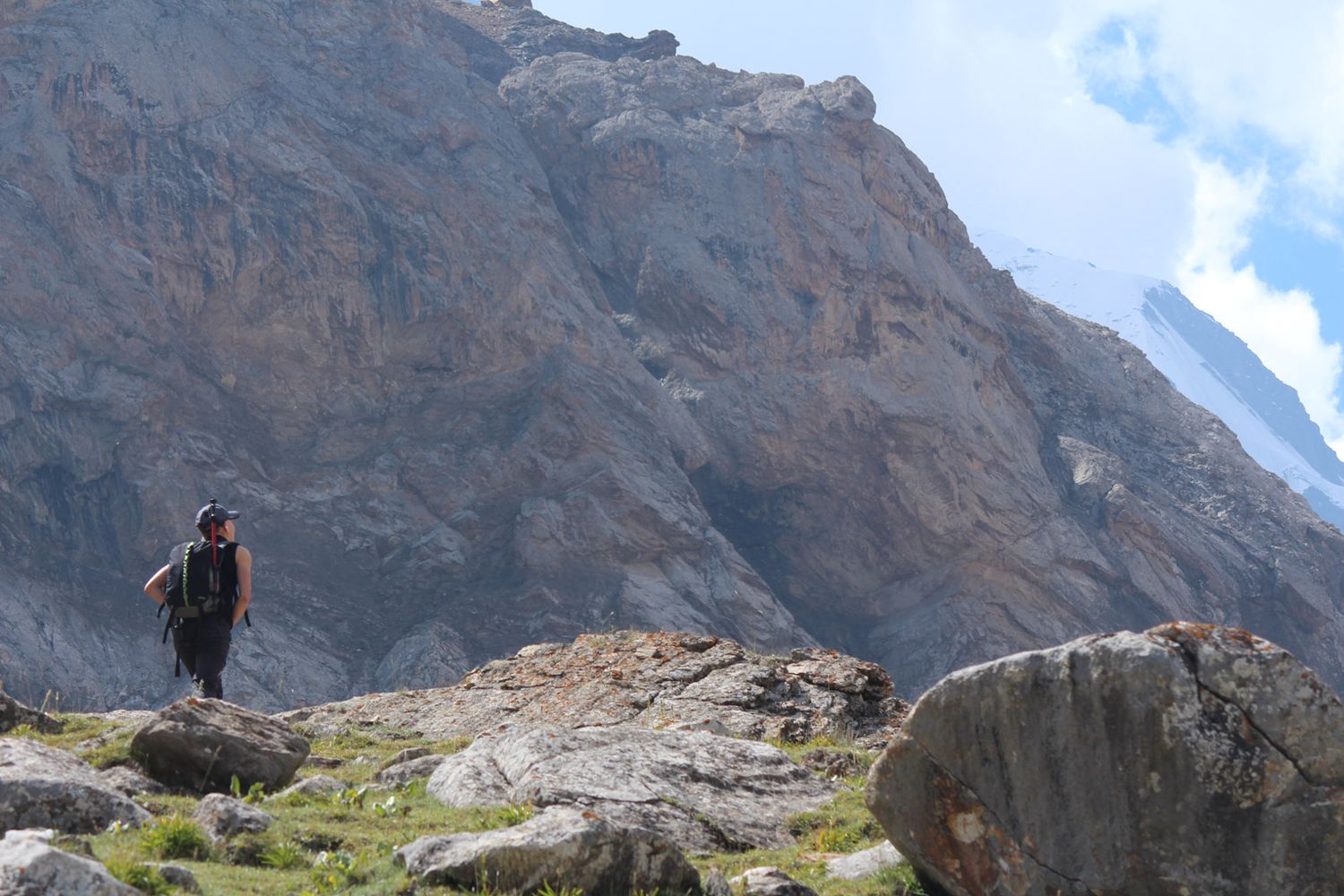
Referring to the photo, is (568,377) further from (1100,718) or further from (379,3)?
(1100,718)

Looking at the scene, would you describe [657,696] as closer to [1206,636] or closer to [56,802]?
[56,802]

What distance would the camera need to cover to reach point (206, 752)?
902 centimetres

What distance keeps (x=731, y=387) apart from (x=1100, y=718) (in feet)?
183

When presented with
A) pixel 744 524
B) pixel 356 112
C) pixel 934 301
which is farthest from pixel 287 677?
pixel 934 301

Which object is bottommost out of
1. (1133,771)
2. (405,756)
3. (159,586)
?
(405,756)

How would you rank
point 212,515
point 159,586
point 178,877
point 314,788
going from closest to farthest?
point 178,877 → point 314,788 → point 212,515 → point 159,586

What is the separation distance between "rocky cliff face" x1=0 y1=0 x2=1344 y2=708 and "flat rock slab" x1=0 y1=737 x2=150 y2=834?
125 feet

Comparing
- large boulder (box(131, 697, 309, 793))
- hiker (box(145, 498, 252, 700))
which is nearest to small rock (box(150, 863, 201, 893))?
large boulder (box(131, 697, 309, 793))

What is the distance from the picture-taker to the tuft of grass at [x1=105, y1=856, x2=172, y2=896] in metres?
6.19

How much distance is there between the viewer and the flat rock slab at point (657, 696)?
44.7ft

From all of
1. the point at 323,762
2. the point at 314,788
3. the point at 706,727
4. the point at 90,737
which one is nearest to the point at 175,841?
the point at 314,788

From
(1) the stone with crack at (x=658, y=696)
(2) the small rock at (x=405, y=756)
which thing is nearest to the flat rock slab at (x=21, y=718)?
(2) the small rock at (x=405, y=756)

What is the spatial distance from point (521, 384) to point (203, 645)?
4697 cm

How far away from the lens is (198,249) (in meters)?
55.7
